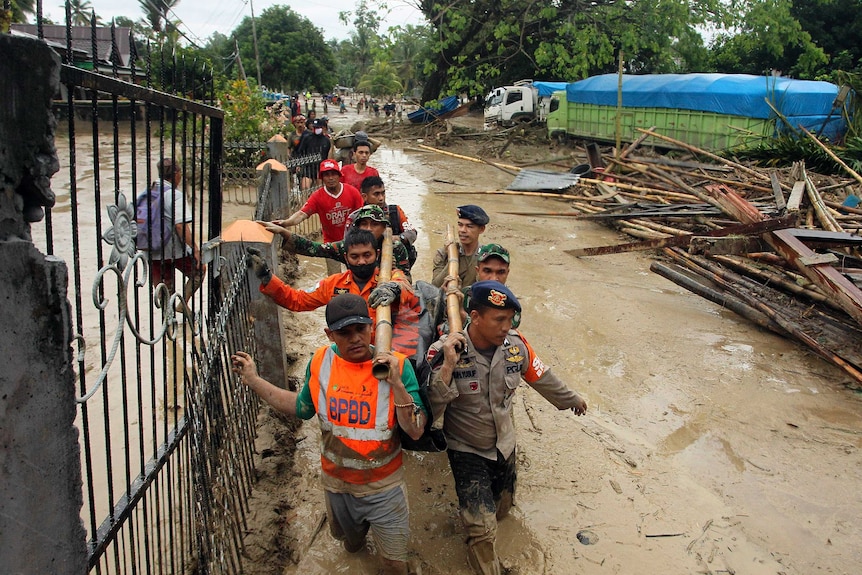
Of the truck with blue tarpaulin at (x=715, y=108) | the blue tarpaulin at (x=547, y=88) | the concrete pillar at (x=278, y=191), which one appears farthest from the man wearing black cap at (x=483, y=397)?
the blue tarpaulin at (x=547, y=88)

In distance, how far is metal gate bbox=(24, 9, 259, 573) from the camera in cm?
153

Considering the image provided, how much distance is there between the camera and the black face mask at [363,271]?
12.1ft

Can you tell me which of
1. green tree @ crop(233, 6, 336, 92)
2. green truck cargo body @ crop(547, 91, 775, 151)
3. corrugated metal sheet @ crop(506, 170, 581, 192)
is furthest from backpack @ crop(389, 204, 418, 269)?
green tree @ crop(233, 6, 336, 92)

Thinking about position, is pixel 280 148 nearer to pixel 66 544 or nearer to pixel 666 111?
pixel 66 544

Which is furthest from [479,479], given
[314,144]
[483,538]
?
[314,144]

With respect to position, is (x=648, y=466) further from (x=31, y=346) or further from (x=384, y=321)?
(x=31, y=346)

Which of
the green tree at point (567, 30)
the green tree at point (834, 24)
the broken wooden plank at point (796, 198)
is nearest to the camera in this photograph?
the broken wooden plank at point (796, 198)

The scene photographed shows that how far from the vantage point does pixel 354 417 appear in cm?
269

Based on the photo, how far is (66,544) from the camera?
1.40 metres

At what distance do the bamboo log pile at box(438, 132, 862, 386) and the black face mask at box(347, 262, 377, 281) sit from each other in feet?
14.0

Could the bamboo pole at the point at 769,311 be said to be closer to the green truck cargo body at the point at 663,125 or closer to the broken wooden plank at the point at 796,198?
the broken wooden plank at the point at 796,198

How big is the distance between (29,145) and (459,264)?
11.6ft

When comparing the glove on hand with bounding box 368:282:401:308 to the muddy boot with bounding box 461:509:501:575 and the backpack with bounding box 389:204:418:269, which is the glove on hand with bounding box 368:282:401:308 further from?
the backpack with bounding box 389:204:418:269

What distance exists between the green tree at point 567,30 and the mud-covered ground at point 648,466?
15.7 m
